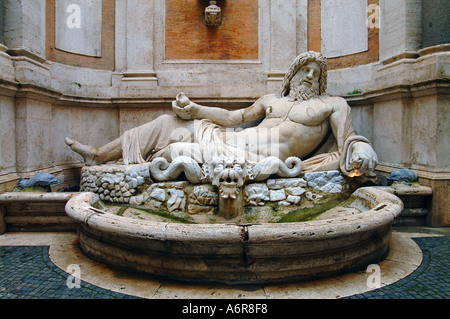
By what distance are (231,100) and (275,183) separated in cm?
215

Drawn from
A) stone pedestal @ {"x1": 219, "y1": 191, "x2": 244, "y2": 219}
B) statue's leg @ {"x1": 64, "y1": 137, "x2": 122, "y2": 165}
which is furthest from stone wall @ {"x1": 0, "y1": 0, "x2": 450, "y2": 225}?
stone pedestal @ {"x1": 219, "y1": 191, "x2": 244, "y2": 219}

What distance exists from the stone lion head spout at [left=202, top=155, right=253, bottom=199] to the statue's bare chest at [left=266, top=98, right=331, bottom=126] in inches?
44.7

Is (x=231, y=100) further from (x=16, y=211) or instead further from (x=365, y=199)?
(x=16, y=211)

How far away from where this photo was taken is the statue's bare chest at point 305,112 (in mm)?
3766

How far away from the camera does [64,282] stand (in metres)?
2.25

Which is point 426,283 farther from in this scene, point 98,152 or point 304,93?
point 98,152

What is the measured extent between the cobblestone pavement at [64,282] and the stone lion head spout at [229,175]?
1.25 meters

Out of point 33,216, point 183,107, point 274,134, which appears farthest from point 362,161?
point 33,216

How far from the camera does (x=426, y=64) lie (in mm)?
3811

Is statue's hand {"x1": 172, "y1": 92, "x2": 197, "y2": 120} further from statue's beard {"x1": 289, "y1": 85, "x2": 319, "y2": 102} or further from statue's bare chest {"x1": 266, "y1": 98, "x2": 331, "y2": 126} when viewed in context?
statue's beard {"x1": 289, "y1": 85, "x2": 319, "y2": 102}

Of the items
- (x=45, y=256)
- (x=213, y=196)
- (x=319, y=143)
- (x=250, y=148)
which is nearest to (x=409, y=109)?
(x=319, y=143)

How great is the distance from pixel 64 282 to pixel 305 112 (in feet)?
9.98

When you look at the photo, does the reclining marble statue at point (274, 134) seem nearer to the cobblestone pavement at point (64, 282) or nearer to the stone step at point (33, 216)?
the stone step at point (33, 216)

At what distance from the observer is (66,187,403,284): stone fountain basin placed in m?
2.11
